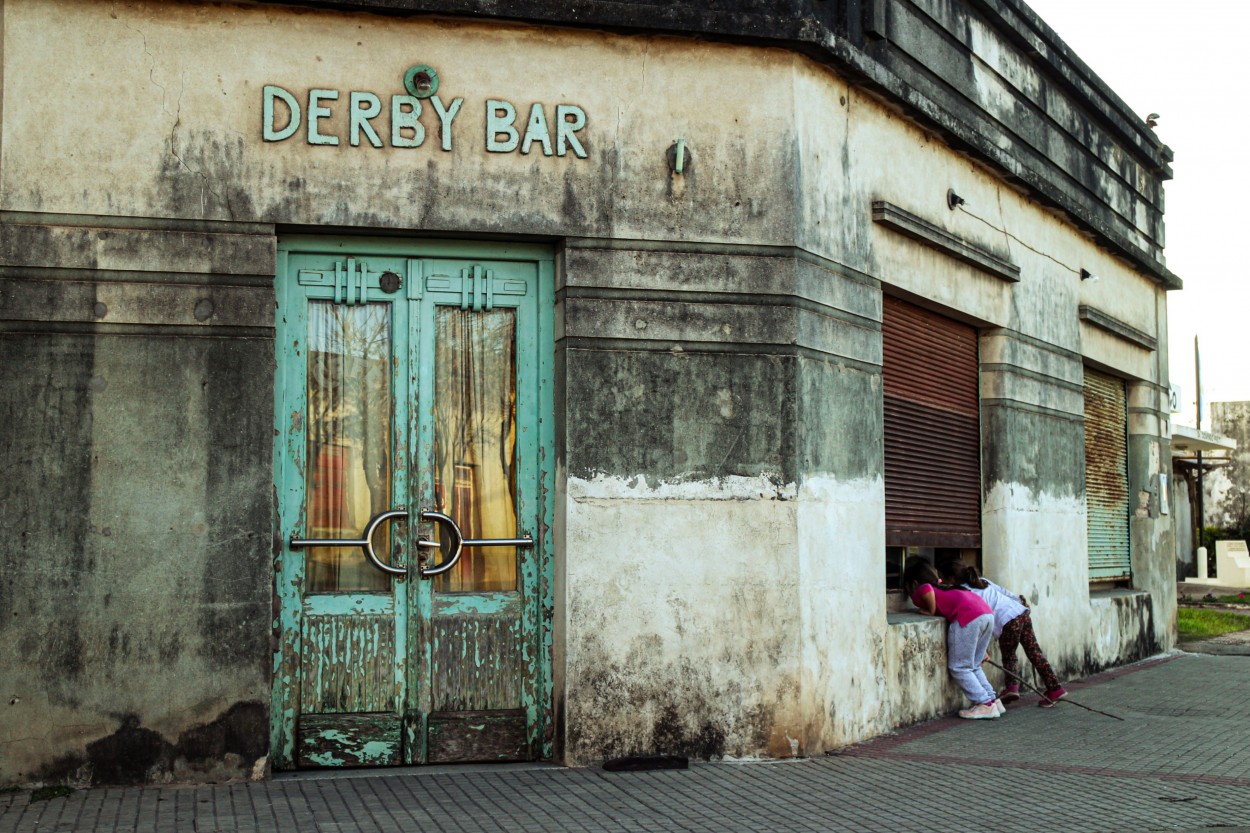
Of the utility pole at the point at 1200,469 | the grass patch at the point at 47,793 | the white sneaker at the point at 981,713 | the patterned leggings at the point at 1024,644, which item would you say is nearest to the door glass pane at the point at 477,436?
the grass patch at the point at 47,793

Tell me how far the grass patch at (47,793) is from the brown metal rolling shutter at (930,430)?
18.1 ft

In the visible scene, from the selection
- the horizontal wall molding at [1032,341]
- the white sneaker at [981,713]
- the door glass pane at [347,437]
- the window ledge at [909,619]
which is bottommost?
the white sneaker at [981,713]

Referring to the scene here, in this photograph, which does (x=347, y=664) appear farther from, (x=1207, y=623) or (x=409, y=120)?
(x=1207, y=623)

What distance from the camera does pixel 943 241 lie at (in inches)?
384

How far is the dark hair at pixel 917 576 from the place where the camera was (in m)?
9.98

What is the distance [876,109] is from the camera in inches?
357

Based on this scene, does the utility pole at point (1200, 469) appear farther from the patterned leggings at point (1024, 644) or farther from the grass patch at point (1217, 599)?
the patterned leggings at point (1024, 644)

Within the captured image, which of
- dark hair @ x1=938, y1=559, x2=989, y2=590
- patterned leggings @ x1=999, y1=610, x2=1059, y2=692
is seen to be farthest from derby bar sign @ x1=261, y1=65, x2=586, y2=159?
patterned leggings @ x1=999, y1=610, x2=1059, y2=692

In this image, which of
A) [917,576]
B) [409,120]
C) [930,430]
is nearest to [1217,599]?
[930,430]

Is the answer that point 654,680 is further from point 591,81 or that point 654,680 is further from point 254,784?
point 591,81

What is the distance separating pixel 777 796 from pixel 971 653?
3.39 metres

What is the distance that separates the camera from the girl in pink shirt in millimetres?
9562

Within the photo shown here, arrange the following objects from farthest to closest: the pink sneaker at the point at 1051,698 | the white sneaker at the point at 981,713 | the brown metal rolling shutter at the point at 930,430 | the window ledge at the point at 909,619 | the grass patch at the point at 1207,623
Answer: the grass patch at the point at 1207,623 < the pink sneaker at the point at 1051,698 < the brown metal rolling shutter at the point at 930,430 < the white sneaker at the point at 981,713 < the window ledge at the point at 909,619

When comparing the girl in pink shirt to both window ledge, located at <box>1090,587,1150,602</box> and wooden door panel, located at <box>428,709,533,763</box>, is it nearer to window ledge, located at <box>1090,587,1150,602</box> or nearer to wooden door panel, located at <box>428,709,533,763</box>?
window ledge, located at <box>1090,587,1150,602</box>
